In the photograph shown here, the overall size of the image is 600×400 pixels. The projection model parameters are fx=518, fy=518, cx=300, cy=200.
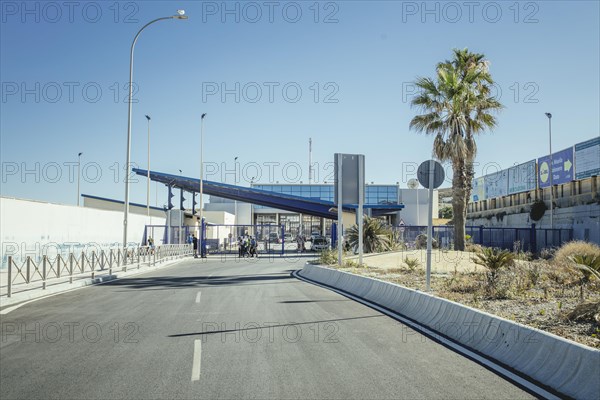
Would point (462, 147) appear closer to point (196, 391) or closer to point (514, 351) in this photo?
point (514, 351)

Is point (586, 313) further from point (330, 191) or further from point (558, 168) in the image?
point (330, 191)

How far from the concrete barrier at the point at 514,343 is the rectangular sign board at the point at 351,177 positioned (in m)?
10.6

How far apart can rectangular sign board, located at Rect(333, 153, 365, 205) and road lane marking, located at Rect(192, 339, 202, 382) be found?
1487cm

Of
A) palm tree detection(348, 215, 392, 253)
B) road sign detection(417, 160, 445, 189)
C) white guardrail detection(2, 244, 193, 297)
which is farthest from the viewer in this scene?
palm tree detection(348, 215, 392, 253)

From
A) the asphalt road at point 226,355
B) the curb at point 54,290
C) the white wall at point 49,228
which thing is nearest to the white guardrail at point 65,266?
the curb at point 54,290

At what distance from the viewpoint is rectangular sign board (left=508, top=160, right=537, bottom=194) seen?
153 ft

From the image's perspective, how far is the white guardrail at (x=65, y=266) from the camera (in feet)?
48.2

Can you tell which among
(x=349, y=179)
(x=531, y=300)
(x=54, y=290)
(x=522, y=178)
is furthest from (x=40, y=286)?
(x=522, y=178)

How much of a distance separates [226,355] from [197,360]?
48 centimetres

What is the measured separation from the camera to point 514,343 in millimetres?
7098

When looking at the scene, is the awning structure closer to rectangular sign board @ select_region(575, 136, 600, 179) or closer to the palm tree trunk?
rectangular sign board @ select_region(575, 136, 600, 179)

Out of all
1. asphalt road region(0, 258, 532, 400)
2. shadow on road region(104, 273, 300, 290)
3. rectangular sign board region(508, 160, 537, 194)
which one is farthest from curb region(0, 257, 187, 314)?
rectangular sign board region(508, 160, 537, 194)

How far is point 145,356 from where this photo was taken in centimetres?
739

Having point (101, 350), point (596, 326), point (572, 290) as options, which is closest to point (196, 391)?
point (101, 350)
